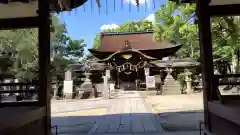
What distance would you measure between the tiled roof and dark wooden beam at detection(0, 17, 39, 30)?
1671 centimetres

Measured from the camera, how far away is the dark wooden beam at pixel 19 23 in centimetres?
381

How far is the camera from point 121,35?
23766 mm

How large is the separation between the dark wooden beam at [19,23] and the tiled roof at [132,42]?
16.7m

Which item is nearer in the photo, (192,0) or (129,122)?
(192,0)

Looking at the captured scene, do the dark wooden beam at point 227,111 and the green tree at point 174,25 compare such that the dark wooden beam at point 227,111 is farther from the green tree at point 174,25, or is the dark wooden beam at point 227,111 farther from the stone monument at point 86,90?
the stone monument at point 86,90

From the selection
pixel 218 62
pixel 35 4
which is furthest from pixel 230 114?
pixel 218 62

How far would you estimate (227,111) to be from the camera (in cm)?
265

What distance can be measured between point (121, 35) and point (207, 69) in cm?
2051

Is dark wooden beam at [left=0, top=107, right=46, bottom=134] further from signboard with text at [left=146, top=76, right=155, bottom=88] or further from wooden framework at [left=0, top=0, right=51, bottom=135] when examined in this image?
signboard with text at [left=146, top=76, right=155, bottom=88]

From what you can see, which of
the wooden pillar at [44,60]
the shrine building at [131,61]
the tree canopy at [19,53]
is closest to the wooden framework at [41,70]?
the wooden pillar at [44,60]

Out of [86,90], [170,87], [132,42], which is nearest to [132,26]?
[132,42]

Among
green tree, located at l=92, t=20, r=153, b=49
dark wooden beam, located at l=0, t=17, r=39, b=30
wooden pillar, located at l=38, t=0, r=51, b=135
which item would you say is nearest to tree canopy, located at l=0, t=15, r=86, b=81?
dark wooden beam, located at l=0, t=17, r=39, b=30

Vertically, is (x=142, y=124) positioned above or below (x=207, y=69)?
below

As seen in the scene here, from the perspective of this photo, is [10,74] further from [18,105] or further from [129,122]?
[18,105]
